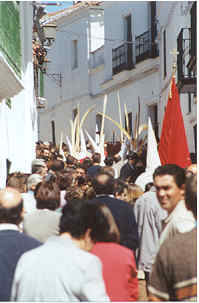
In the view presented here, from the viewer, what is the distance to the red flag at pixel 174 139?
29.9ft

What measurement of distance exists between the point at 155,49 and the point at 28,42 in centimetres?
1087

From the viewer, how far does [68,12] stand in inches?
1293

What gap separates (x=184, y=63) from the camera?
18422 millimetres

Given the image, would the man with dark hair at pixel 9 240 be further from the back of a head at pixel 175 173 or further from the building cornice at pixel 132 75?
the building cornice at pixel 132 75

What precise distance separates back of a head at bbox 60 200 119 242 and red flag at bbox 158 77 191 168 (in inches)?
197

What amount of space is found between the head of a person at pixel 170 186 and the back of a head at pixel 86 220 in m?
0.63

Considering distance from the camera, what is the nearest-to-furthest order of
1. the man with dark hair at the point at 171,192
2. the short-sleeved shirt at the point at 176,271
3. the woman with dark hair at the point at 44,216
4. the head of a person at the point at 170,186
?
the short-sleeved shirt at the point at 176,271 → the man with dark hair at the point at 171,192 → the head of a person at the point at 170,186 → the woman with dark hair at the point at 44,216

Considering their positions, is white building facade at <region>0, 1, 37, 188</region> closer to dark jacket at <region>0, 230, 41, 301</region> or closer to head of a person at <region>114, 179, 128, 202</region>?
head of a person at <region>114, 179, 128, 202</region>

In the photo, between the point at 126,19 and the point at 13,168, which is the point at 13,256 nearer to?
the point at 13,168

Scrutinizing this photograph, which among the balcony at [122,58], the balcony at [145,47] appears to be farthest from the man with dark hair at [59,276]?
the balcony at [122,58]

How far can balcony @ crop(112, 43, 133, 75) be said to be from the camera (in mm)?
26422

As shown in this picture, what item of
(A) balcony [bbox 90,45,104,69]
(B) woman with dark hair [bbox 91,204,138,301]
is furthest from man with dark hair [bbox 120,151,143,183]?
(A) balcony [bbox 90,45,104,69]

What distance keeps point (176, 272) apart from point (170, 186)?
141cm

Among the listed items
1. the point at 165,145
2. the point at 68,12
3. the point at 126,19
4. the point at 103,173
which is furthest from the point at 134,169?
the point at 68,12
